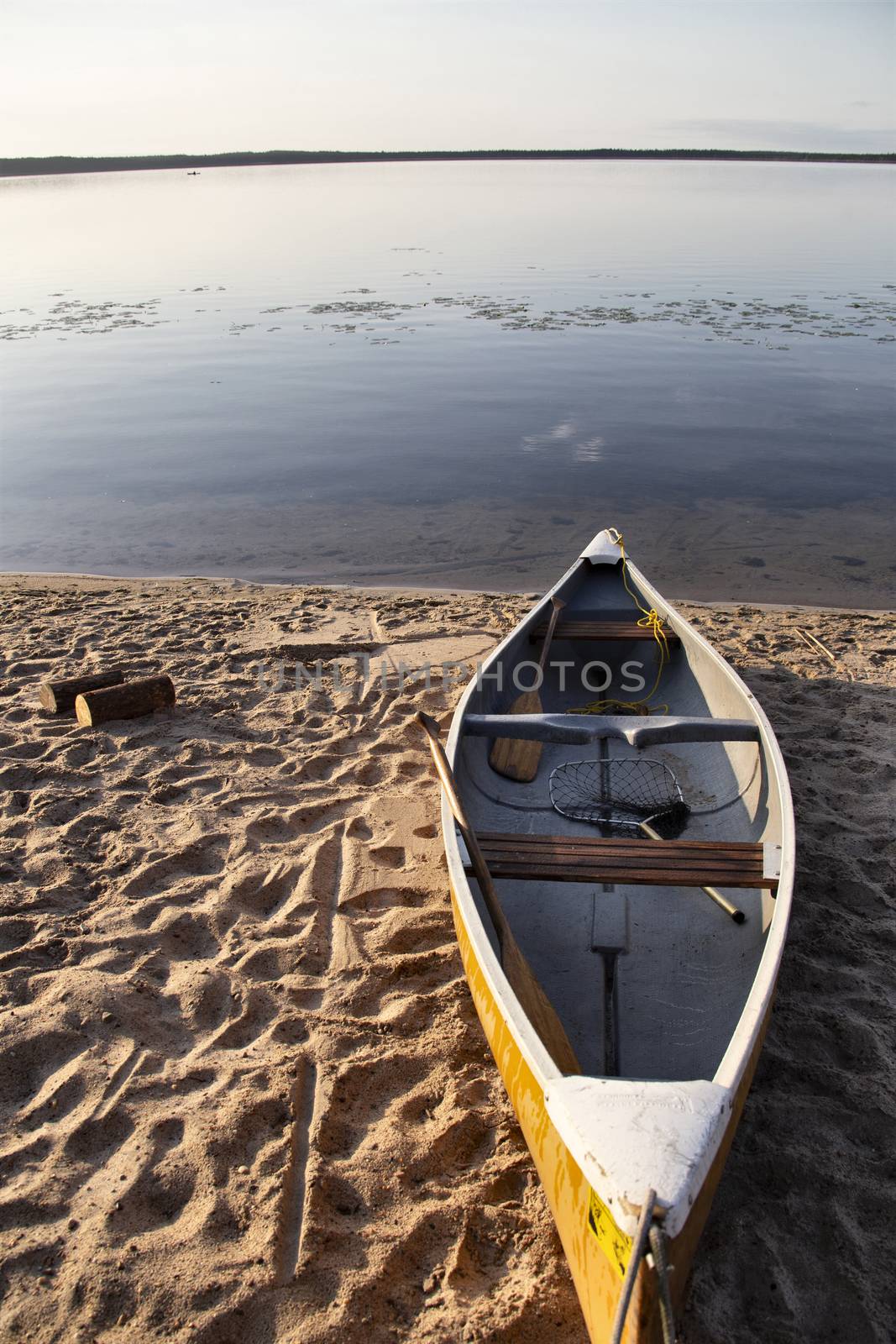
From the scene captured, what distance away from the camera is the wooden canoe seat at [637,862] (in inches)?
143

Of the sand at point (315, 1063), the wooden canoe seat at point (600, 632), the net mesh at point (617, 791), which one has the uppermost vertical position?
the wooden canoe seat at point (600, 632)

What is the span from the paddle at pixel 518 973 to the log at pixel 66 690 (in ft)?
10.4

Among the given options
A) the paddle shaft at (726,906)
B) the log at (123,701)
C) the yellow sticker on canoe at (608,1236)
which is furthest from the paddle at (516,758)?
the yellow sticker on canoe at (608,1236)

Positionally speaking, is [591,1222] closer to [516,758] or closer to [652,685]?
[516,758]

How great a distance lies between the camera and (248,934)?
4.12 metres

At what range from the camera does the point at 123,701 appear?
589 centimetres

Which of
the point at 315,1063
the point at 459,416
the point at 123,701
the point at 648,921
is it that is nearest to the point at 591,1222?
the point at 315,1063

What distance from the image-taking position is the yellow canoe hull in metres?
2.11

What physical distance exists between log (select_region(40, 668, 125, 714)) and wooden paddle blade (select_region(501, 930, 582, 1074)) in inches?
152

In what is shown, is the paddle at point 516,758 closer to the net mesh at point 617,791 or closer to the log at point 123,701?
the net mesh at point 617,791

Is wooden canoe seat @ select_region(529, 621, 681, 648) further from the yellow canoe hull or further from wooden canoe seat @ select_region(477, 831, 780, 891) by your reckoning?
the yellow canoe hull

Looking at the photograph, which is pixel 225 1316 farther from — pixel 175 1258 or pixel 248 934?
pixel 248 934

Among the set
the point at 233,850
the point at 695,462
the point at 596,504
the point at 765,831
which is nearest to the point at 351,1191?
the point at 233,850

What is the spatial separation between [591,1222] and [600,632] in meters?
4.55
